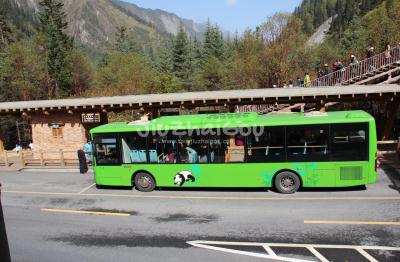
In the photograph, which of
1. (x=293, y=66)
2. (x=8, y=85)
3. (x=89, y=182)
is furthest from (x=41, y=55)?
(x=89, y=182)

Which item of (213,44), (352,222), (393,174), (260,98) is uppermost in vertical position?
(213,44)

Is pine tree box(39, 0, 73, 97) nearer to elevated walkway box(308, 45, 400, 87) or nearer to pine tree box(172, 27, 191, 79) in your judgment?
pine tree box(172, 27, 191, 79)

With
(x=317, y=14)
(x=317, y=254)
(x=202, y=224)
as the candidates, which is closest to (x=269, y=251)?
(x=317, y=254)

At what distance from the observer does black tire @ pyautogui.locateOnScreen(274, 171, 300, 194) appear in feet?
45.4

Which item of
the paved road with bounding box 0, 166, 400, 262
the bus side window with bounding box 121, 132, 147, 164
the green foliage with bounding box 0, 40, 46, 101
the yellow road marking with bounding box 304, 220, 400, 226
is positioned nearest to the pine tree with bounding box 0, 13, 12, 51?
the green foliage with bounding box 0, 40, 46, 101

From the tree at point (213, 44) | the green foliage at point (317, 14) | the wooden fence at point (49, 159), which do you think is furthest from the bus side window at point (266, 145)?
the green foliage at point (317, 14)

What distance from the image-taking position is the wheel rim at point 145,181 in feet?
50.9

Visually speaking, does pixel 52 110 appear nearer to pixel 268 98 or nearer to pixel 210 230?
pixel 268 98

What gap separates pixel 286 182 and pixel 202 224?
4074 mm

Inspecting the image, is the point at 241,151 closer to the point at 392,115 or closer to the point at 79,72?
the point at 392,115

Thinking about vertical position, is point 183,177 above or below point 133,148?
below

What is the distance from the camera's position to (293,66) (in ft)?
157

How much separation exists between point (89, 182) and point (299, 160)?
986 centimetres

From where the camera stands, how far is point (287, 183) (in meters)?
14.0
